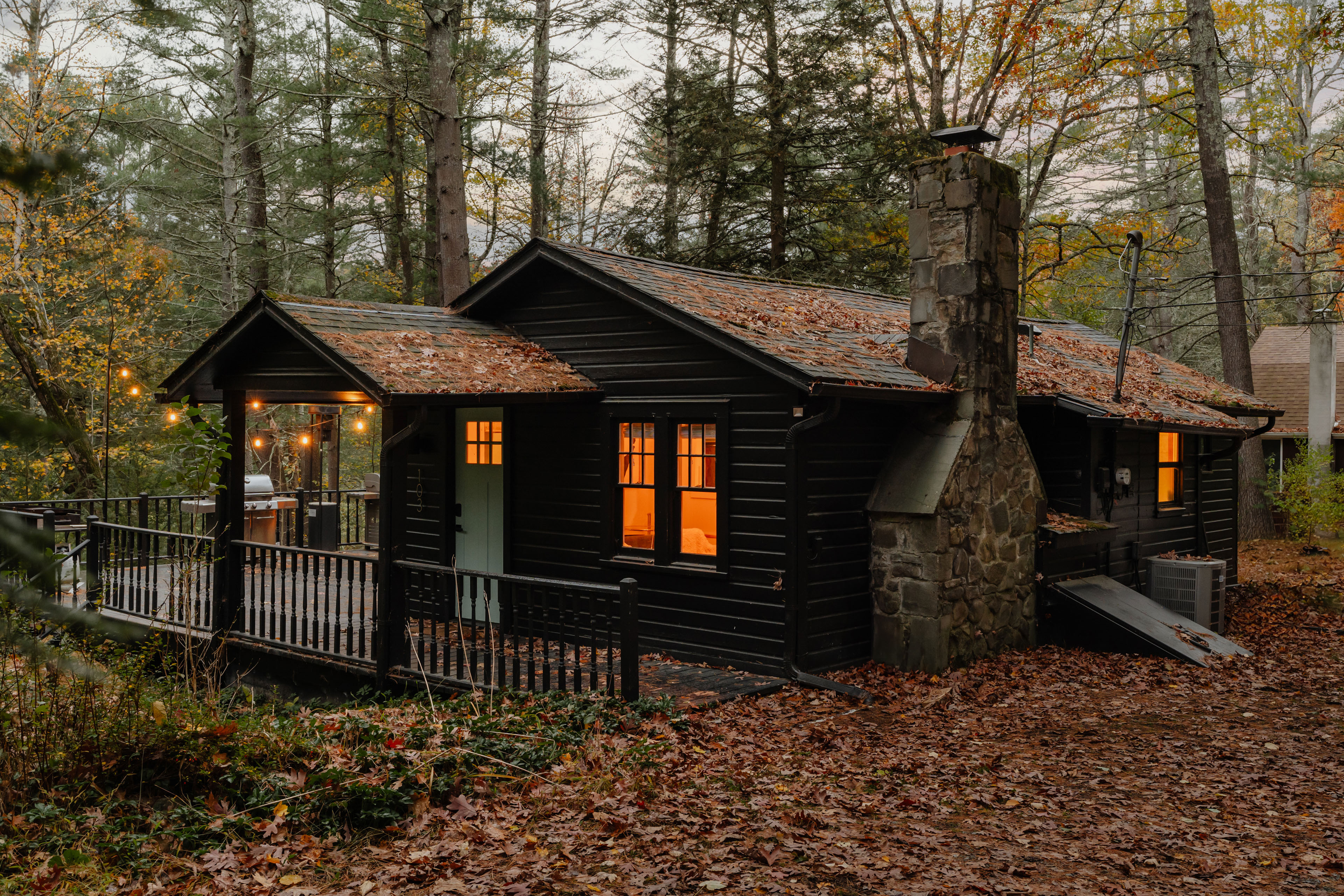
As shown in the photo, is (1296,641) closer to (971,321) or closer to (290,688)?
(971,321)

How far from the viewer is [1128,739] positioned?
7.64 meters

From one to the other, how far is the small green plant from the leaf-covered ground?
463 inches

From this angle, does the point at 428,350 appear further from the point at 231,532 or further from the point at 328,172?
the point at 328,172

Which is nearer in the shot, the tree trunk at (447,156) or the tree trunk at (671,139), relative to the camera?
the tree trunk at (447,156)

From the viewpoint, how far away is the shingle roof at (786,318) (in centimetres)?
905

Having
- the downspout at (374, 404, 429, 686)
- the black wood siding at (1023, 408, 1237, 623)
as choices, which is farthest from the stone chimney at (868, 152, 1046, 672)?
the downspout at (374, 404, 429, 686)

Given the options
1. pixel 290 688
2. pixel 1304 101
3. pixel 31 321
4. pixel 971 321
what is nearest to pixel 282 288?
pixel 31 321

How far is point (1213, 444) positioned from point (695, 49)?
12778 mm

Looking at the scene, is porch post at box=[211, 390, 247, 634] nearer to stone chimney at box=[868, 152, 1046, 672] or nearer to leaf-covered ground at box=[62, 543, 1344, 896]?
leaf-covered ground at box=[62, 543, 1344, 896]

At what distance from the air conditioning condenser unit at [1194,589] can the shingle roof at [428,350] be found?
7.58 meters

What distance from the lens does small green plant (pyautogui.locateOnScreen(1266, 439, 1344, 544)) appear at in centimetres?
1864

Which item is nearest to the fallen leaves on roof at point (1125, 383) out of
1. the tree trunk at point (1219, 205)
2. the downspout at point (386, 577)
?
the tree trunk at point (1219, 205)

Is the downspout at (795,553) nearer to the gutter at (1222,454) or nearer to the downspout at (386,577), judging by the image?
the downspout at (386,577)

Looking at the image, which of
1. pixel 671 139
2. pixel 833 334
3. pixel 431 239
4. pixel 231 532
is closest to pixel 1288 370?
pixel 671 139
